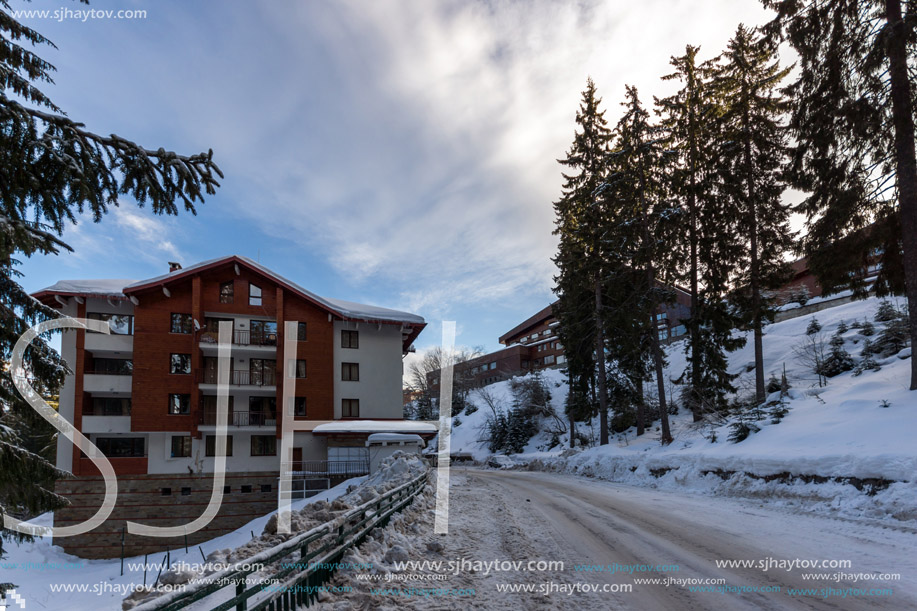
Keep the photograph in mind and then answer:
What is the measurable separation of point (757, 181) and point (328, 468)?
1128 inches

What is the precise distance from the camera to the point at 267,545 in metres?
7.19

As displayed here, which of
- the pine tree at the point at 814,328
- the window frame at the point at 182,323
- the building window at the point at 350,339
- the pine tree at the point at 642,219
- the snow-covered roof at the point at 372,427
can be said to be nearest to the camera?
the pine tree at the point at 642,219

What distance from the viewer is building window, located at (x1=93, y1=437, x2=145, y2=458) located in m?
28.5

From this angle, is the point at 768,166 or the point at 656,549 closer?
the point at 656,549

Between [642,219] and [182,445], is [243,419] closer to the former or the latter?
[182,445]

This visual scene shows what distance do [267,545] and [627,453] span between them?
63.9ft

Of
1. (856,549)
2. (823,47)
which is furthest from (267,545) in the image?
(823,47)

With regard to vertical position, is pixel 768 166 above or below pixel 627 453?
above

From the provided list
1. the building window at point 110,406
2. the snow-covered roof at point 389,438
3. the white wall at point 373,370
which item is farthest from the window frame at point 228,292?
the snow-covered roof at point 389,438

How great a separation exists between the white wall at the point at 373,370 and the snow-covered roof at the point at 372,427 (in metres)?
1.80

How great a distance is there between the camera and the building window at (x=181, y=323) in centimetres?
3002

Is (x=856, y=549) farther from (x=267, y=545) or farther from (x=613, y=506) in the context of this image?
(x=267, y=545)

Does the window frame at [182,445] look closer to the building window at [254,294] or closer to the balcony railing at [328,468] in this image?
the balcony railing at [328,468]

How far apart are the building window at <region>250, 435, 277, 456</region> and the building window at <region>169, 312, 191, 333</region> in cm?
789
